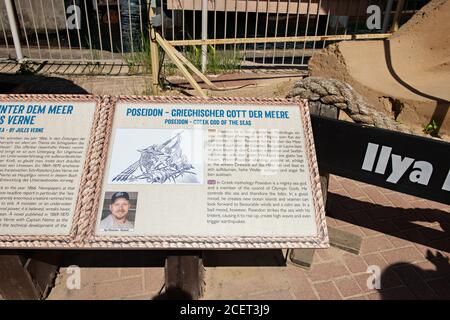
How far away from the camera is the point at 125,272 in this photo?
10.5 ft

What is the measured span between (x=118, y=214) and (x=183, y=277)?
676 mm

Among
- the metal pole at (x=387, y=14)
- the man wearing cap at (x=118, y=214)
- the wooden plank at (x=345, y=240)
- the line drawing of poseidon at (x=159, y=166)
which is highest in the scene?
the metal pole at (x=387, y=14)

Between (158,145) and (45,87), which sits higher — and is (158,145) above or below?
above

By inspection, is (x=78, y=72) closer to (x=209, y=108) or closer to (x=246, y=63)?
(x=246, y=63)

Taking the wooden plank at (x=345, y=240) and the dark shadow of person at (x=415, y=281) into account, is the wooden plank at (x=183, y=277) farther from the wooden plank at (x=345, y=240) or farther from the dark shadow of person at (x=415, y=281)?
the dark shadow of person at (x=415, y=281)

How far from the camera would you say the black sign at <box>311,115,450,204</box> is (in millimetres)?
2543

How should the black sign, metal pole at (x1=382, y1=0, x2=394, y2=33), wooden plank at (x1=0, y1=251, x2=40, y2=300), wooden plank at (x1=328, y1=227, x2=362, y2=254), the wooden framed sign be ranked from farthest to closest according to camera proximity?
metal pole at (x1=382, y1=0, x2=394, y2=33) < wooden plank at (x1=328, y1=227, x2=362, y2=254) < wooden plank at (x1=0, y1=251, x2=40, y2=300) < the black sign < the wooden framed sign

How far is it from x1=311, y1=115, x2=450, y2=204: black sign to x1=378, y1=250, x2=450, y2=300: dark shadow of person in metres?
0.86

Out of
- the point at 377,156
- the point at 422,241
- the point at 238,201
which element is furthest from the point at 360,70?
the point at 238,201

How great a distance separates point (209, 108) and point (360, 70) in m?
3.37

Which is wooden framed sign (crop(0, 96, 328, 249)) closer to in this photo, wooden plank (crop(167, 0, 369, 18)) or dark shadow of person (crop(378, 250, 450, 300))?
dark shadow of person (crop(378, 250, 450, 300))

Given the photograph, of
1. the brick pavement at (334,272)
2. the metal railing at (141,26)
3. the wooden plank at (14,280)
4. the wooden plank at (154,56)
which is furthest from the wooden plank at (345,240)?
the metal railing at (141,26)

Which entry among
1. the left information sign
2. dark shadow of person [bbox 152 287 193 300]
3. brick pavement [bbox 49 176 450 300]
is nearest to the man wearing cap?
the left information sign

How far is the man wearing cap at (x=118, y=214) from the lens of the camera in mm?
2389
